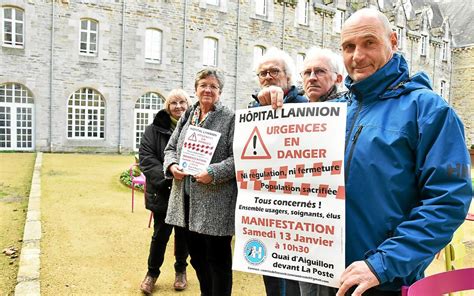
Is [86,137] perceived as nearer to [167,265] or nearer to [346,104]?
[167,265]

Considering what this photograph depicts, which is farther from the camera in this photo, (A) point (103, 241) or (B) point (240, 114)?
(A) point (103, 241)

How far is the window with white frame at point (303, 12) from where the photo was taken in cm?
2877

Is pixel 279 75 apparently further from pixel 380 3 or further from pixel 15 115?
pixel 380 3

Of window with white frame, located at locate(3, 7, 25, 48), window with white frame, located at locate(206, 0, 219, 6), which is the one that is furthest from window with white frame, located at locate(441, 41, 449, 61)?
window with white frame, located at locate(3, 7, 25, 48)

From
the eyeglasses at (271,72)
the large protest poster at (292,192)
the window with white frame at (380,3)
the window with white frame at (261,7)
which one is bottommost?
the large protest poster at (292,192)

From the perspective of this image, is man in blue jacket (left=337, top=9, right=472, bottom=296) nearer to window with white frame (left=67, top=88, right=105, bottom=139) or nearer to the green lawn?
the green lawn

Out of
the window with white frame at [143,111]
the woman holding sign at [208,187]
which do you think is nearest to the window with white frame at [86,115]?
the window with white frame at [143,111]

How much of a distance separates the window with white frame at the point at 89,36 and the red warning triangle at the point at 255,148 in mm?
21147

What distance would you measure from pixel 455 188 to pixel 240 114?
1.34 m

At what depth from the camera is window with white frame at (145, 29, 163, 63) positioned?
A: 23156mm

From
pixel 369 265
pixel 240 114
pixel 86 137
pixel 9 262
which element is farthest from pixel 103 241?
pixel 86 137

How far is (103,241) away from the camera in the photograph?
6.23 meters

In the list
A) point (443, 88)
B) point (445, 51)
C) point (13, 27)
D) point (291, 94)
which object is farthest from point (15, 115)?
point (445, 51)

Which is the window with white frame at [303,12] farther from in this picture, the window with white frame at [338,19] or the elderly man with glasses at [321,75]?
the elderly man with glasses at [321,75]
